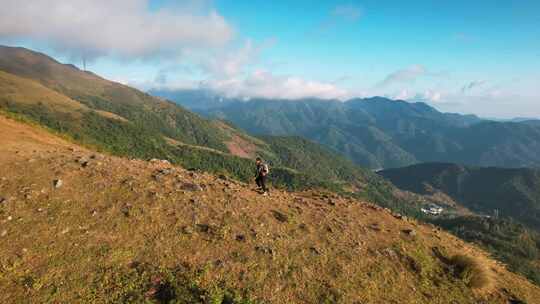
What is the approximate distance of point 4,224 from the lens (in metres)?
12.9

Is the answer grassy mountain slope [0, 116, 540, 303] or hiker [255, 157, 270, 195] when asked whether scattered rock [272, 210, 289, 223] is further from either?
hiker [255, 157, 270, 195]

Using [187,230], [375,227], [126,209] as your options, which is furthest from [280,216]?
[126,209]

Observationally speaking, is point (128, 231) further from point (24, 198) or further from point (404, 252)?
point (404, 252)

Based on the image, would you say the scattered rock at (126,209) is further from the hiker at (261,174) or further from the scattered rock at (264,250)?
the hiker at (261,174)

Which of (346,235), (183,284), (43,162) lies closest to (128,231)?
(183,284)

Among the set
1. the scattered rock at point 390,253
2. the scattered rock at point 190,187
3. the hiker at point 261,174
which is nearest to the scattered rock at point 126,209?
the scattered rock at point 190,187

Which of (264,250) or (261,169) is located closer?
(264,250)

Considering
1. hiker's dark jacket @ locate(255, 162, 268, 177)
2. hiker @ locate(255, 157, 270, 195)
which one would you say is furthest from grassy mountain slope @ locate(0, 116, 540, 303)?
hiker's dark jacket @ locate(255, 162, 268, 177)

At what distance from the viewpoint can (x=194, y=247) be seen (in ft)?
45.0

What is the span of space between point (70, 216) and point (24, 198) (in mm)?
2720

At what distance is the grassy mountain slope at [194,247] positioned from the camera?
37.1ft

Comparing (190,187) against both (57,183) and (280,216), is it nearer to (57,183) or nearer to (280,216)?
(280,216)

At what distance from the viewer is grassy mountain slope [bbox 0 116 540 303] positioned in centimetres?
1130

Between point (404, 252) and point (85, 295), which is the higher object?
point (85, 295)
